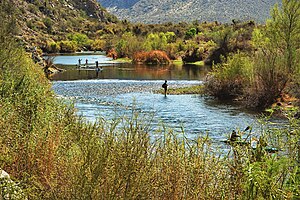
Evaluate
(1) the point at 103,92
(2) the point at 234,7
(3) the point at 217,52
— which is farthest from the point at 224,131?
(2) the point at 234,7

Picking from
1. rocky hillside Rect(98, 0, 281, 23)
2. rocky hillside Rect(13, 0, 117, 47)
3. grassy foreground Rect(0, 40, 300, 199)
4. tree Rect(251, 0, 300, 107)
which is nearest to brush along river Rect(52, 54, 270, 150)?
tree Rect(251, 0, 300, 107)

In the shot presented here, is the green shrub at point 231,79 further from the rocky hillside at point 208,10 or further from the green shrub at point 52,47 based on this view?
the rocky hillside at point 208,10

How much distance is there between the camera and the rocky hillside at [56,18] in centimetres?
11640

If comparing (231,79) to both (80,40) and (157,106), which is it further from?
(80,40)

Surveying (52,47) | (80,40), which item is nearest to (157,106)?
(52,47)

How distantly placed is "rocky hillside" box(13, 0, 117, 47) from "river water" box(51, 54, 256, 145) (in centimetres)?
6182

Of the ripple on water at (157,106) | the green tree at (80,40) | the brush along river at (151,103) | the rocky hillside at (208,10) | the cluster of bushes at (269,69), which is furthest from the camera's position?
the rocky hillside at (208,10)

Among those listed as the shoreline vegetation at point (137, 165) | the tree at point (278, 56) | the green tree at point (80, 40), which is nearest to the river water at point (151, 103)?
the tree at point (278, 56)

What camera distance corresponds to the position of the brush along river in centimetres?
1931

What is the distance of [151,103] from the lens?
26.9 metres

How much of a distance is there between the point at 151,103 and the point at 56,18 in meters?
122

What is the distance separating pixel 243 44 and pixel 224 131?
148ft

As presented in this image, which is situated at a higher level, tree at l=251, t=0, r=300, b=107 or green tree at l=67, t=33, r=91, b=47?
green tree at l=67, t=33, r=91, b=47

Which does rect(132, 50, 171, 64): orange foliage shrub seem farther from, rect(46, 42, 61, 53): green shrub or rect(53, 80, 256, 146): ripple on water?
rect(46, 42, 61, 53): green shrub
